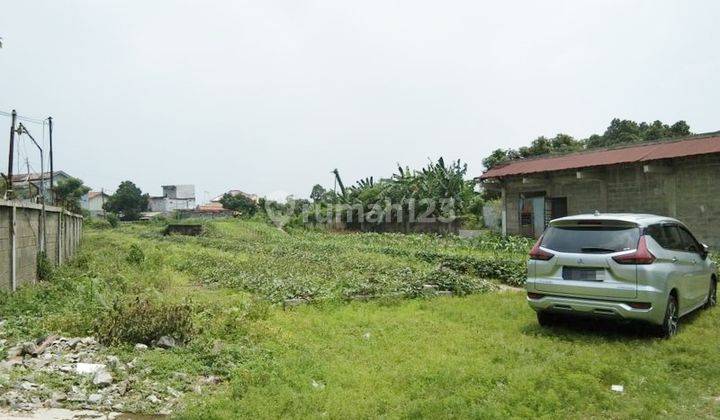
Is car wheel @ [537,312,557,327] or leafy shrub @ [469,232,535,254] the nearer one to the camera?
car wheel @ [537,312,557,327]

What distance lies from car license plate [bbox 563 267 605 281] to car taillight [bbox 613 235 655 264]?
0.28m

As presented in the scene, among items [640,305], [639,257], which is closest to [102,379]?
[640,305]

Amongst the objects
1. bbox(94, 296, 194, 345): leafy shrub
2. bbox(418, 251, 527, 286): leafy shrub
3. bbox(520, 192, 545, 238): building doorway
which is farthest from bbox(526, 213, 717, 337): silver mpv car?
bbox(520, 192, 545, 238): building doorway

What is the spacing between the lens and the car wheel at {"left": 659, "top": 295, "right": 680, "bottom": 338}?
6719 mm

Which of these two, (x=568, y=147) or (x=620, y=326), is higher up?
(x=568, y=147)

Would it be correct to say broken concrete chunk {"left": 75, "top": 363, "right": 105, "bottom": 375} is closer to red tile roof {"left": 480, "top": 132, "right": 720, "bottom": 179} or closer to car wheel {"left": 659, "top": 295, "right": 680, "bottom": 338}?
car wheel {"left": 659, "top": 295, "right": 680, "bottom": 338}

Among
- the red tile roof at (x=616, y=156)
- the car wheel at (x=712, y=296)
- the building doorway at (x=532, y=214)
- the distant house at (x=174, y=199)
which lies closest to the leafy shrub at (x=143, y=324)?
the car wheel at (x=712, y=296)

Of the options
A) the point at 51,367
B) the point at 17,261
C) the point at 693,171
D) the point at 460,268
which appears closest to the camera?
the point at 51,367

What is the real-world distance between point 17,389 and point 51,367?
2.15 ft

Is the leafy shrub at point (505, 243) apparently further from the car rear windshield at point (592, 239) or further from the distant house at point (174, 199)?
the distant house at point (174, 199)

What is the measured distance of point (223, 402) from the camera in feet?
15.4

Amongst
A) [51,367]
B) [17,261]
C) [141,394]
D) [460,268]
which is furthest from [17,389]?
[460,268]

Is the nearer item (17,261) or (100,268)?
(17,261)

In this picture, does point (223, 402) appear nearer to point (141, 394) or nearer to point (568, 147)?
point (141, 394)
